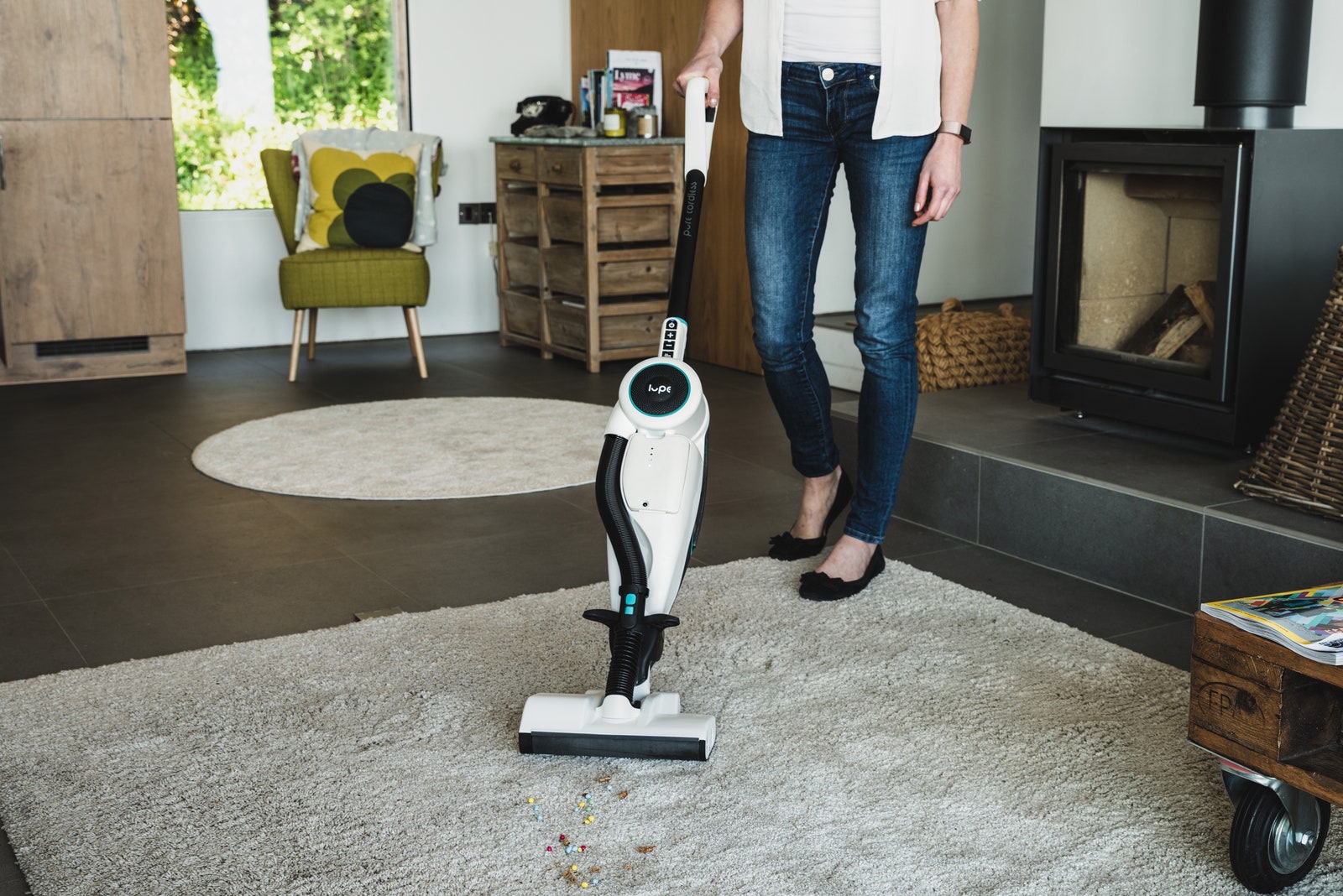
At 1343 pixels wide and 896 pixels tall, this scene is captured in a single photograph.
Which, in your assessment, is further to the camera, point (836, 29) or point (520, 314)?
point (520, 314)

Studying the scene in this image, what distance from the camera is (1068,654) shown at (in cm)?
202

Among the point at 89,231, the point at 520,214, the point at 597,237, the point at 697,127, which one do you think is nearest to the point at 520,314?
the point at 520,214

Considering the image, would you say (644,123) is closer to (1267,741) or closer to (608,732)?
(608,732)

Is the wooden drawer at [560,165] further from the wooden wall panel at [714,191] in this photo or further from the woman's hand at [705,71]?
the woman's hand at [705,71]

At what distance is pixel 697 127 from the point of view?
1851mm

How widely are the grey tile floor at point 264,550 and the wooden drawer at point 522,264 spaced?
1258mm

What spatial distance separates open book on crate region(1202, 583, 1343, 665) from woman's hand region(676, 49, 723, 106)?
948mm

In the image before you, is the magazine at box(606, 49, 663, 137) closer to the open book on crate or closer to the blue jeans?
the blue jeans

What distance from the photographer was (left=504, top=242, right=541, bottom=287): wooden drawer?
4992mm

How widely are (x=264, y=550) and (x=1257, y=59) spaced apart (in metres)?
2.03

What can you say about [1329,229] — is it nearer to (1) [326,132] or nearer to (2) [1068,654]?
(2) [1068,654]

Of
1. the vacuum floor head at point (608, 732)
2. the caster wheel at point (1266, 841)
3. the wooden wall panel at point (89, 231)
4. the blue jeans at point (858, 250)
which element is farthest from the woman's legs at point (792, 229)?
the wooden wall panel at point (89, 231)

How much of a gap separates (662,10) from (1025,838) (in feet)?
13.3

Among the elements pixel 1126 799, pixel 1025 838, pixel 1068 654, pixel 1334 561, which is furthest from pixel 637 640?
pixel 1334 561
